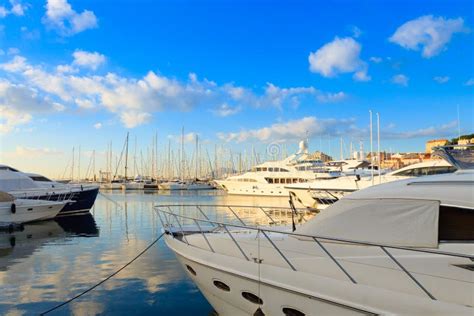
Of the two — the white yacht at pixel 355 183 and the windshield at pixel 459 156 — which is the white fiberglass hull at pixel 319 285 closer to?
the windshield at pixel 459 156

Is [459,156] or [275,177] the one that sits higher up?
[459,156]

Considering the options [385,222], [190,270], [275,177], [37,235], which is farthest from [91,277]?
[275,177]

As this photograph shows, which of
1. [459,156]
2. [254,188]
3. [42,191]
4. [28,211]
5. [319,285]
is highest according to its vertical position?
[459,156]

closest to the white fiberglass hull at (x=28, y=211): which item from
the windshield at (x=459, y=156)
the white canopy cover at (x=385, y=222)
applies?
the white canopy cover at (x=385, y=222)

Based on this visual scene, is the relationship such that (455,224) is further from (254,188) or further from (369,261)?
(254,188)

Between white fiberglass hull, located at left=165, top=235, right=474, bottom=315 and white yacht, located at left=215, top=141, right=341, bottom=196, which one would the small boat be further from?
white yacht, located at left=215, top=141, right=341, bottom=196

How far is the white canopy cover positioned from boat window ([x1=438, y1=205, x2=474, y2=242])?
86 mm

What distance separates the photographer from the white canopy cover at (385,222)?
489 centimetres

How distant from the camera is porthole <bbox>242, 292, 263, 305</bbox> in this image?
5.45 metres

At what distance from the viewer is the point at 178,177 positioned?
302 ft

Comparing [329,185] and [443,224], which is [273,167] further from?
→ [443,224]

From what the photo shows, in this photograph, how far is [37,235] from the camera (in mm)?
18578

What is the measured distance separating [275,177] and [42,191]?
31.9 meters

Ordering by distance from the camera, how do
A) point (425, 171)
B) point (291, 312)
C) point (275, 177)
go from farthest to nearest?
1. point (275, 177)
2. point (425, 171)
3. point (291, 312)
